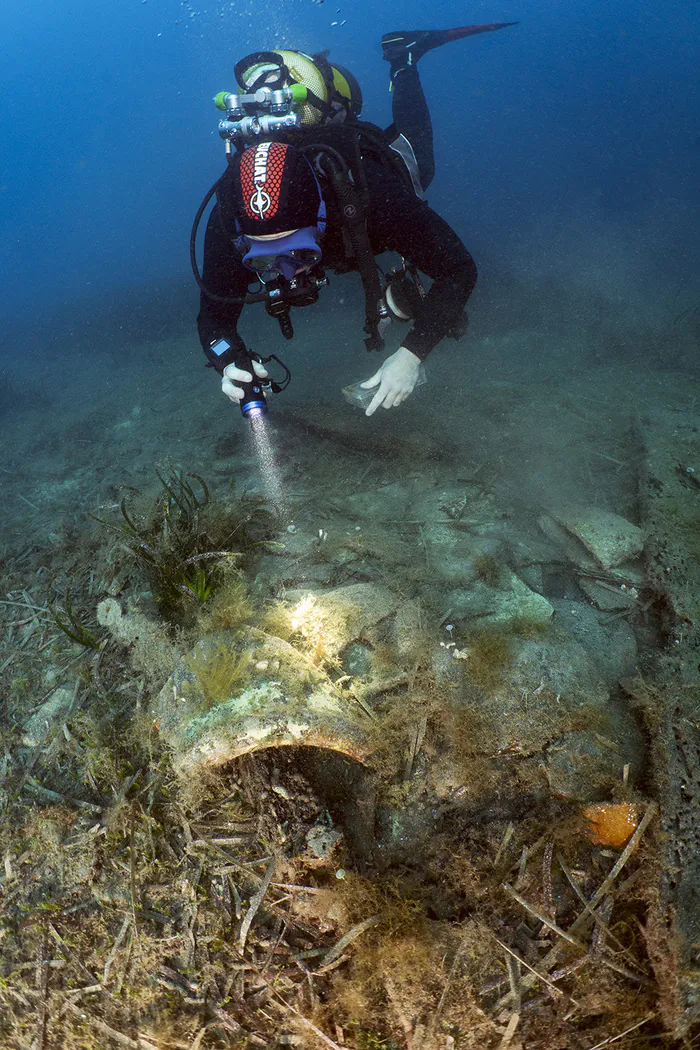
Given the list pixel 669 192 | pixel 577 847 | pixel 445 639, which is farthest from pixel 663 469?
pixel 669 192

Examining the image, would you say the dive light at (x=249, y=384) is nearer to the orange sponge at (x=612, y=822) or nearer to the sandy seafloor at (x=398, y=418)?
the sandy seafloor at (x=398, y=418)

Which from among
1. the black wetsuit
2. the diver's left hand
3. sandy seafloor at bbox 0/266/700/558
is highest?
the black wetsuit

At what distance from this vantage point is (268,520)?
3.65m

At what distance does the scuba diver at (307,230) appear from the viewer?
3611 mm

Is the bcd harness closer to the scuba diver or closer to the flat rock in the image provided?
the scuba diver

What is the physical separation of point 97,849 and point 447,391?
19.3ft

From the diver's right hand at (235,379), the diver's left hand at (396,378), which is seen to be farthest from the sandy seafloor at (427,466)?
the diver's right hand at (235,379)

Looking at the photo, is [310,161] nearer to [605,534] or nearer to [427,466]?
[427,466]

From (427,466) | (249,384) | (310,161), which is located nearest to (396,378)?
(427,466)

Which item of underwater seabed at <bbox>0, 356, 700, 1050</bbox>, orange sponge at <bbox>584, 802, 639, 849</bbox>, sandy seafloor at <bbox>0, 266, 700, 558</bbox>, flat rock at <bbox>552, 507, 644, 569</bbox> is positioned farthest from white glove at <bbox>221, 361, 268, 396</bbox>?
orange sponge at <bbox>584, 802, 639, 849</bbox>

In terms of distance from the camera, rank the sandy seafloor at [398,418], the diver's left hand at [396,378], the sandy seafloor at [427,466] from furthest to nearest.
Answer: the sandy seafloor at [398,418]
the diver's left hand at [396,378]
the sandy seafloor at [427,466]

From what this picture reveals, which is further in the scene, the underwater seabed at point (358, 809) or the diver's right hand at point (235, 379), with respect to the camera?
the diver's right hand at point (235, 379)

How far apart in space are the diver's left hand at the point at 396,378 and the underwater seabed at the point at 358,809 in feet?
5.29

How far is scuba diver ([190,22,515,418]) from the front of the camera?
361 cm
